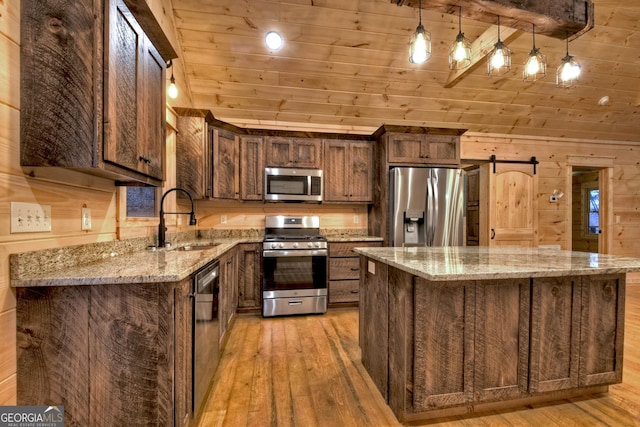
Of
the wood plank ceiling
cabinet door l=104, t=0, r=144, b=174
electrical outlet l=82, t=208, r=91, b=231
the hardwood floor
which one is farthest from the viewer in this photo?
the wood plank ceiling

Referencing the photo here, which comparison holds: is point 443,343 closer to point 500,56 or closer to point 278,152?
point 500,56

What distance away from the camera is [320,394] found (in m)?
1.88

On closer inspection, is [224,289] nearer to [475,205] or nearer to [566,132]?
[475,205]

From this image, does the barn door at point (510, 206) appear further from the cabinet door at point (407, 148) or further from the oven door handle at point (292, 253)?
the oven door handle at point (292, 253)

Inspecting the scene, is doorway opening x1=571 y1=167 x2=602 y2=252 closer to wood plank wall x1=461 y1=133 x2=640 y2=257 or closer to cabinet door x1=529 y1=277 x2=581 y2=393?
wood plank wall x1=461 y1=133 x2=640 y2=257

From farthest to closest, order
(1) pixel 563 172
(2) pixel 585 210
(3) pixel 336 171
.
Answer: (2) pixel 585 210, (1) pixel 563 172, (3) pixel 336 171

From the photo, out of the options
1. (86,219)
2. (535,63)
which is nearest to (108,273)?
(86,219)

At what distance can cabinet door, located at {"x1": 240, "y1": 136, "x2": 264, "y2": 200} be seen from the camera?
3.54m

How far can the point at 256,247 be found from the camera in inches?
131

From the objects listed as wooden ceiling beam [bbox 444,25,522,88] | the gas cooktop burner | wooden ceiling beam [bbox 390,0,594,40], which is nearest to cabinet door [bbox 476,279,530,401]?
wooden ceiling beam [bbox 390,0,594,40]

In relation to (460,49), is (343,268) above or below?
below

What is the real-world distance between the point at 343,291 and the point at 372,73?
8.68ft

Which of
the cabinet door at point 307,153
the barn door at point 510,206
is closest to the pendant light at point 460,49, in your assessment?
the cabinet door at point 307,153

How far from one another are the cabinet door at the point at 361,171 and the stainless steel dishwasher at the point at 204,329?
221 cm
